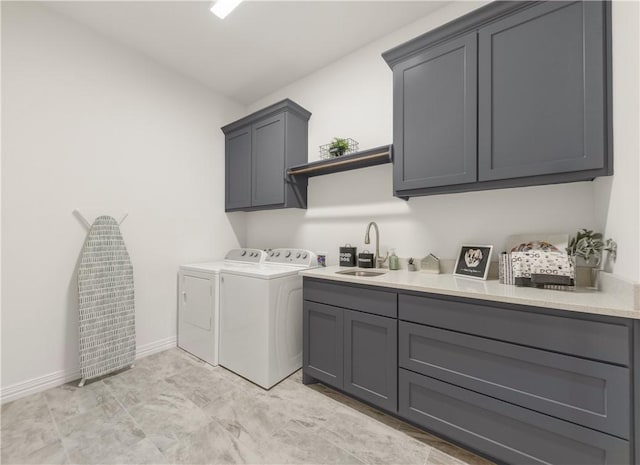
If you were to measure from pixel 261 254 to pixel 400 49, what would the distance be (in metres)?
2.09

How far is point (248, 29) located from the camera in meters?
2.19

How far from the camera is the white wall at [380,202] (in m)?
1.65

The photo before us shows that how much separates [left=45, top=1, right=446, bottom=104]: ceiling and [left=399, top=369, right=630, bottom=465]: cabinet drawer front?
2609 mm

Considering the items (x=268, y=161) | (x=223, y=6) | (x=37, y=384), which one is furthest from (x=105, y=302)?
(x=223, y=6)

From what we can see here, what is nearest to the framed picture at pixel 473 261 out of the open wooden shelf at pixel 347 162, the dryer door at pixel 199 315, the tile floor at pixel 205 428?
the open wooden shelf at pixel 347 162

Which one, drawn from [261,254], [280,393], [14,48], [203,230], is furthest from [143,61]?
[280,393]

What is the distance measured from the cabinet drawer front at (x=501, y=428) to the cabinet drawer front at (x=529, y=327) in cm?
30

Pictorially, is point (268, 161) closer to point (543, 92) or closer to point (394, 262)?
point (394, 262)

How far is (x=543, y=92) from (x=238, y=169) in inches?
106

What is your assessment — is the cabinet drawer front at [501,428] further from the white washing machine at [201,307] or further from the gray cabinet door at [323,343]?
the white washing machine at [201,307]

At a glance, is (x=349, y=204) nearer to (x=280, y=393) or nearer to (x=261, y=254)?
(x=261, y=254)

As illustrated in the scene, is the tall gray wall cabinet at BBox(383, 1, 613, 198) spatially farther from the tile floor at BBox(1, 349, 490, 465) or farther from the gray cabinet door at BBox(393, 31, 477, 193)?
the tile floor at BBox(1, 349, 490, 465)

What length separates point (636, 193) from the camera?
1040mm

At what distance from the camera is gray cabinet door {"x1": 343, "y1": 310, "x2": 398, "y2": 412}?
153 cm
